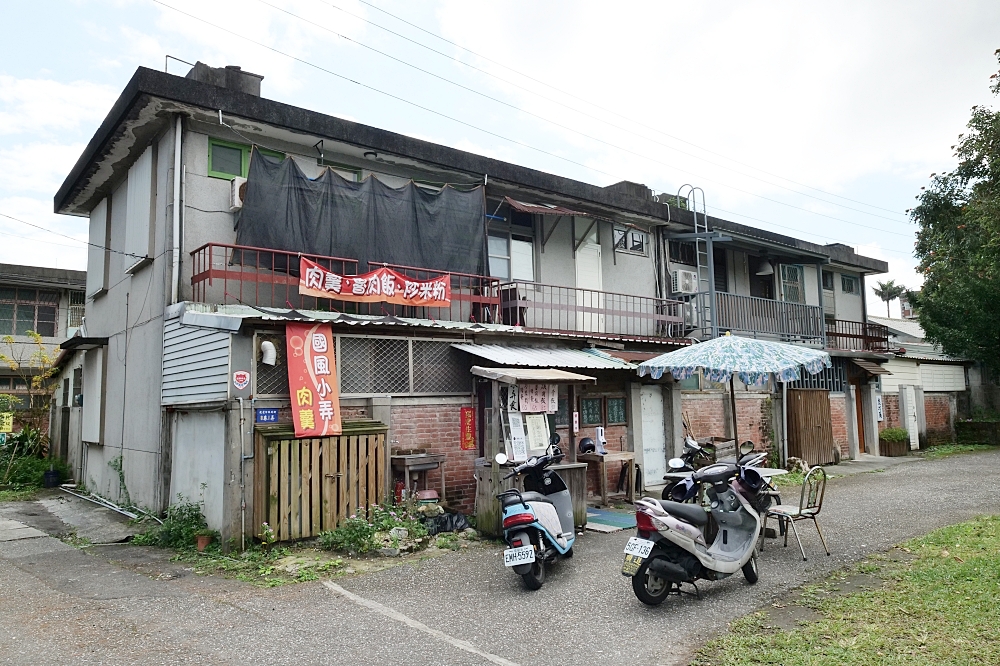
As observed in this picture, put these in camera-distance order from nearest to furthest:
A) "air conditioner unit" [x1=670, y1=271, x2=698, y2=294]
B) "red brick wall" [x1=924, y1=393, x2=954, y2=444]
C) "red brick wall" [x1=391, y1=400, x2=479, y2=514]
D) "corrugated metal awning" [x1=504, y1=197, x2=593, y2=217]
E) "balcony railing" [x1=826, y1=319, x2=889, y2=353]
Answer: "red brick wall" [x1=391, y1=400, x2=479, y2=514] → "corrugated metal awning" [x1=504, y1=197, x2=593, y2=217] → "air conditioner unit" [x1=670, y1=271, x2=698, y2=294] → "balcony railing" [x1=826, y1=319, x2=889, y2=353] → "red brick wall" [x1=924, y1=393, x2=954, y2=444]

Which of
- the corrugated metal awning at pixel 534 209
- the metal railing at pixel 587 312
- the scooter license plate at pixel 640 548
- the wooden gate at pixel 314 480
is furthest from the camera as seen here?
the metal railing at pixel 587 312

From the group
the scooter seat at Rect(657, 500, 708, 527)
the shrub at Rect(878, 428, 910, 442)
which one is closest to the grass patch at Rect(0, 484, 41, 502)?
the scooter seat at Rect(657, 500, 708, 527)

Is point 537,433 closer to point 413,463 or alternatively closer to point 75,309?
point 413,463

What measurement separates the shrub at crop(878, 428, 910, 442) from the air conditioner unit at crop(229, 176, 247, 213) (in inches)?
772

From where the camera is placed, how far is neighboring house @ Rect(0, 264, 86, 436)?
24469mm

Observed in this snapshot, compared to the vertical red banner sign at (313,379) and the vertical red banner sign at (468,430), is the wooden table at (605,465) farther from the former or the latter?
the vertical red banner sign at (313,379)

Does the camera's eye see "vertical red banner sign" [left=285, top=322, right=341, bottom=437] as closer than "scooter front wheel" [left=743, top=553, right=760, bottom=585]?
No

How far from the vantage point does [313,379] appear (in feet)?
30.9

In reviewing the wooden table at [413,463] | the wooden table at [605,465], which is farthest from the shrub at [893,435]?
the wooden table at [413,463]

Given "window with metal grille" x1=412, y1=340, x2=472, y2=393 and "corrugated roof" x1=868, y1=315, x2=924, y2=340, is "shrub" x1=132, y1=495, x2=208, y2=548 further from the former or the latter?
"corrugated roof" x1=868, y1=315, x2=924, y2=340

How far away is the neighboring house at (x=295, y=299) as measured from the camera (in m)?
9.37

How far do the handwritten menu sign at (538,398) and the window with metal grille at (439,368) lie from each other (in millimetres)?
1411

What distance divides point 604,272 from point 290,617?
1157cm

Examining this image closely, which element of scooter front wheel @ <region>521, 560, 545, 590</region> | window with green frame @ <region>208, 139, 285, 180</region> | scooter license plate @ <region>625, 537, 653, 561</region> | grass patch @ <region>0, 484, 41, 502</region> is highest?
window with green frame @ <region>208, 139, 285, 180</region>
